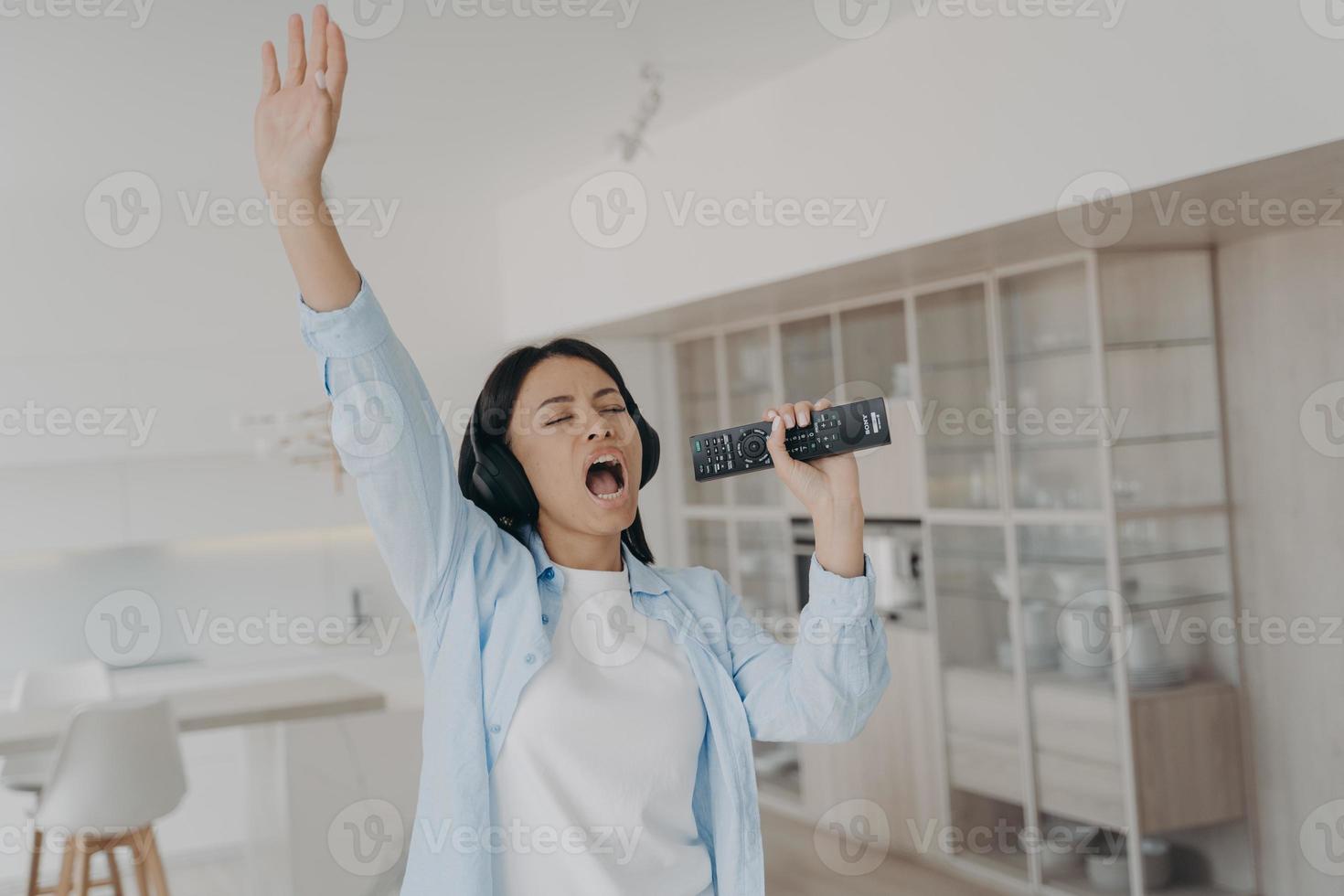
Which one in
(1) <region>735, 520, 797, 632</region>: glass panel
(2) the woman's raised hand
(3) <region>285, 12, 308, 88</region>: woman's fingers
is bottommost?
(1) <region>735, 520, 797, 632</region>: glass panel

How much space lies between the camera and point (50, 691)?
4.56 m

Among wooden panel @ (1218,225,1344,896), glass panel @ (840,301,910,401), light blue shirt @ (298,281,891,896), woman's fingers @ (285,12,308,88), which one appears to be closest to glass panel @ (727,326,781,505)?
glass panel @ (840,301,910,401)

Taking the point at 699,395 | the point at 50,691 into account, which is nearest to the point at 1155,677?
the point at 699,395

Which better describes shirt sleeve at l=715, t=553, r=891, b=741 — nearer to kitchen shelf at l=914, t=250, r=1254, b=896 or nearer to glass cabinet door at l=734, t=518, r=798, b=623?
kitchen shelf at l=914, t=250, r=1254, b=896

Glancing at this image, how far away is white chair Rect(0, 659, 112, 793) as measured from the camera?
4.28m

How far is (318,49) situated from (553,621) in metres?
0.60

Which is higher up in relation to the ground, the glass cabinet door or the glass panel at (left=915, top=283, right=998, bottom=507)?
the glass panel at (left=915, top=283, right=998, bottom=507)

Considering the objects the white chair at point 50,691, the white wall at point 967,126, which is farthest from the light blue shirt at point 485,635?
the white chair at point 50,691

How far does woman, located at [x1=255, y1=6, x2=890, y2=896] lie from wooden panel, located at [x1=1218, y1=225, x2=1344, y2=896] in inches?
111

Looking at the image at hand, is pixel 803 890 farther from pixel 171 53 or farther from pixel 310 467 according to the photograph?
pixel 171 53

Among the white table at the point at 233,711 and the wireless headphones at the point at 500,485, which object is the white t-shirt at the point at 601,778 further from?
the white table at the point at 233,711

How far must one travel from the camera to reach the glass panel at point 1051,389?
164 inches

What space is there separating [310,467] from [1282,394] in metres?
3.76

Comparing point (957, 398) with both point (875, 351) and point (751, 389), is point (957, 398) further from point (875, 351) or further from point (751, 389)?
point (751, 389)
